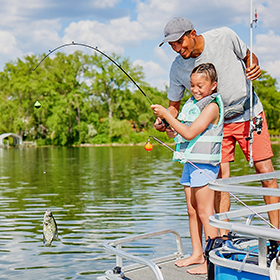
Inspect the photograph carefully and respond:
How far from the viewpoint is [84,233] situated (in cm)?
805

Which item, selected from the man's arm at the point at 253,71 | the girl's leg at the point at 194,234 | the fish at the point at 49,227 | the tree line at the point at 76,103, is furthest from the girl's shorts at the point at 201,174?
the tree line at the point at 76,103

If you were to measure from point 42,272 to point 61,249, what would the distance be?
107 cm

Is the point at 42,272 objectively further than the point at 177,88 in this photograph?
Yes

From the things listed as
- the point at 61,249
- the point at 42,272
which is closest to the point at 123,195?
the point at 61,249

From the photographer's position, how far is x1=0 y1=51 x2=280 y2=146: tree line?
62250 mm

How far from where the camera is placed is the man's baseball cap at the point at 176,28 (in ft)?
12.2

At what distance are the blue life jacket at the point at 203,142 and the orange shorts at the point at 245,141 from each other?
1.75 feet

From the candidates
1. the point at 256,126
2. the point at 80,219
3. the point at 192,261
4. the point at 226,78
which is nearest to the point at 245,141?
the point at 256,126

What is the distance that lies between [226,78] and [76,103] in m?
61.7

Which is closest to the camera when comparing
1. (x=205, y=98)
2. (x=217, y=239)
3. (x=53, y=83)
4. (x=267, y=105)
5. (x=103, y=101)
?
(x=217, y=239)

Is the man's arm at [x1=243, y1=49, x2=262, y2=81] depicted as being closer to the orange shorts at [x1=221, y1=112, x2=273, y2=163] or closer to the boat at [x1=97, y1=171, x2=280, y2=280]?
the orange shorts at [x1=221, y1=112, x2=273, y2=163]

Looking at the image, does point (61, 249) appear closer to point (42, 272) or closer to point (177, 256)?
point (42, 272)

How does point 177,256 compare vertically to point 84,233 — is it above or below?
above

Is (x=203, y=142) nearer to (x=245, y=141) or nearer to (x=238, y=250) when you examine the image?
(x=245, y=141)
